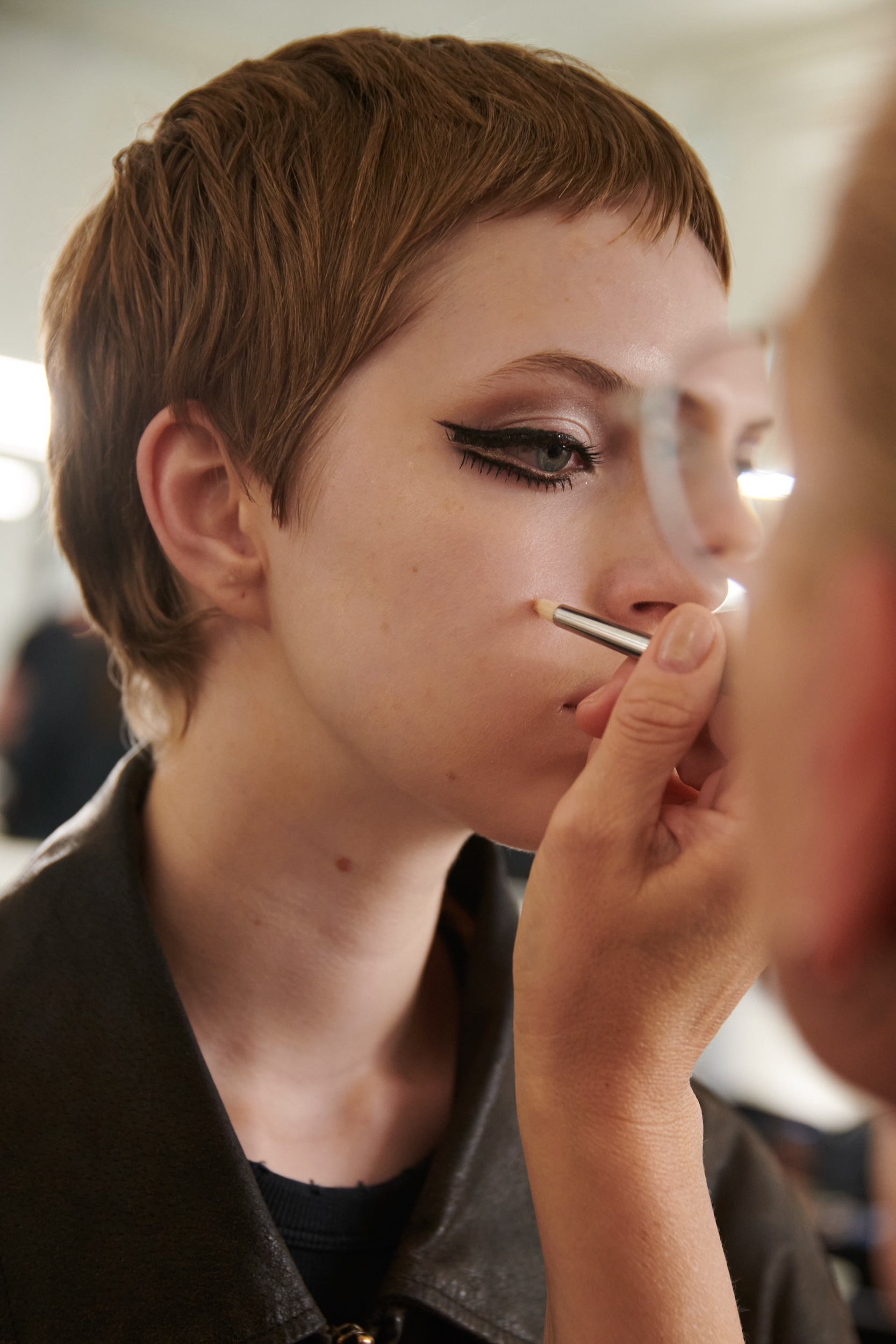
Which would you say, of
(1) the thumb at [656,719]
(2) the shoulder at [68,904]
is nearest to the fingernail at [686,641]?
(1) the thumb at [656,719]

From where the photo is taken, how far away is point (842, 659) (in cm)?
21

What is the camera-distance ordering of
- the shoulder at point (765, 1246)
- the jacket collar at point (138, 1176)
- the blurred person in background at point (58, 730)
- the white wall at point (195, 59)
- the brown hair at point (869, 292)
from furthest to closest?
the white wall at point (195, 59) → the blurred person in background at point (58, 730) → the shoulder at point (765, 1246) → the jacket collar at point (138, 1176) → the brown hair at point (869, 292)

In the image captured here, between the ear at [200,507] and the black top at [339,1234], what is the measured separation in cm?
45

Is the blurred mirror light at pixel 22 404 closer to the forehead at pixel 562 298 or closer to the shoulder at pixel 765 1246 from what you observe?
the forehead at pixel 562 298

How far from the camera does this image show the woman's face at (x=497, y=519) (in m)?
0.64

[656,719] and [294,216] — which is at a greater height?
[294,216]

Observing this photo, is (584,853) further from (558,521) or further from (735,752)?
(558,521)

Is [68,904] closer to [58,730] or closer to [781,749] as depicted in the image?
[781,749]

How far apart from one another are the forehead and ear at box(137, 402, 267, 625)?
0.20 meters

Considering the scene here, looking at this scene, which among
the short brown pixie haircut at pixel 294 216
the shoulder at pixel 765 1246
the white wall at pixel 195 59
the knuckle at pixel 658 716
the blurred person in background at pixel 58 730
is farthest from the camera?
the white wall at pixel 195 59

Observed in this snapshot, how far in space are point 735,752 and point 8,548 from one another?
2.85m

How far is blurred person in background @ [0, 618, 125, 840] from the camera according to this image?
7.00ft

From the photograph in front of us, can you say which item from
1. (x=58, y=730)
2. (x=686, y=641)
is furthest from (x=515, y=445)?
(x=58, y=730)

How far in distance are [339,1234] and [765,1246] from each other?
399mm
